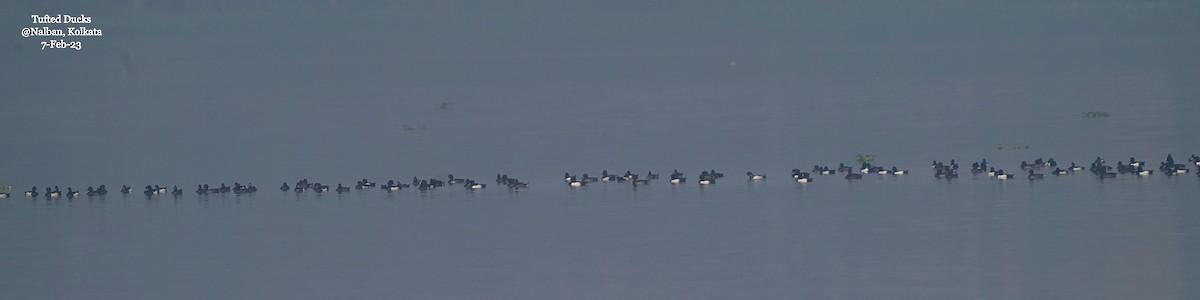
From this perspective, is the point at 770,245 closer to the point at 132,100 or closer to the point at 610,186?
the point at 610,186

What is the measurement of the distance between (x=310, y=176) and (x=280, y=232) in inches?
334

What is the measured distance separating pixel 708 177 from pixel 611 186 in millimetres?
1496

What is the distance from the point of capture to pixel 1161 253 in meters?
27.1

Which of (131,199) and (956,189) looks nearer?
(956,189)

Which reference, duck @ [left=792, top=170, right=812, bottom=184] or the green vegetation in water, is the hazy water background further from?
duck @ [left=792, top=170, right=812, bottom=184]

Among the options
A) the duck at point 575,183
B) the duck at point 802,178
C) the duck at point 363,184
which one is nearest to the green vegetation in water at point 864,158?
the duck at point 802,178

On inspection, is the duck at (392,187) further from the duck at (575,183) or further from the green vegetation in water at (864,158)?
the green vegetation in water at (864,158)

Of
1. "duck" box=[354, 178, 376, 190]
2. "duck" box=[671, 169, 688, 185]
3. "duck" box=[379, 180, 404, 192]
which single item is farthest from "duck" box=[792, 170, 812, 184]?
"duck" box=[354, 178, 376, 190]

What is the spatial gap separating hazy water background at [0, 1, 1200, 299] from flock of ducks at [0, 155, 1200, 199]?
0.40 metres

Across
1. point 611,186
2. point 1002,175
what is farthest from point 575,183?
point 1002,175

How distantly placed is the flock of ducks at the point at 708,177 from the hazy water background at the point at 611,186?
401mm

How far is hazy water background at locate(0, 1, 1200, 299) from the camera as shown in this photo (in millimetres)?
27109

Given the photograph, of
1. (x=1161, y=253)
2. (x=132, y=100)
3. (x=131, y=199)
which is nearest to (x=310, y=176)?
(x=131, y=199)

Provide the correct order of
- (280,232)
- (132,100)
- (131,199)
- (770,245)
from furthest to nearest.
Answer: (132,100), (131,199), (280,232), (770,245)
